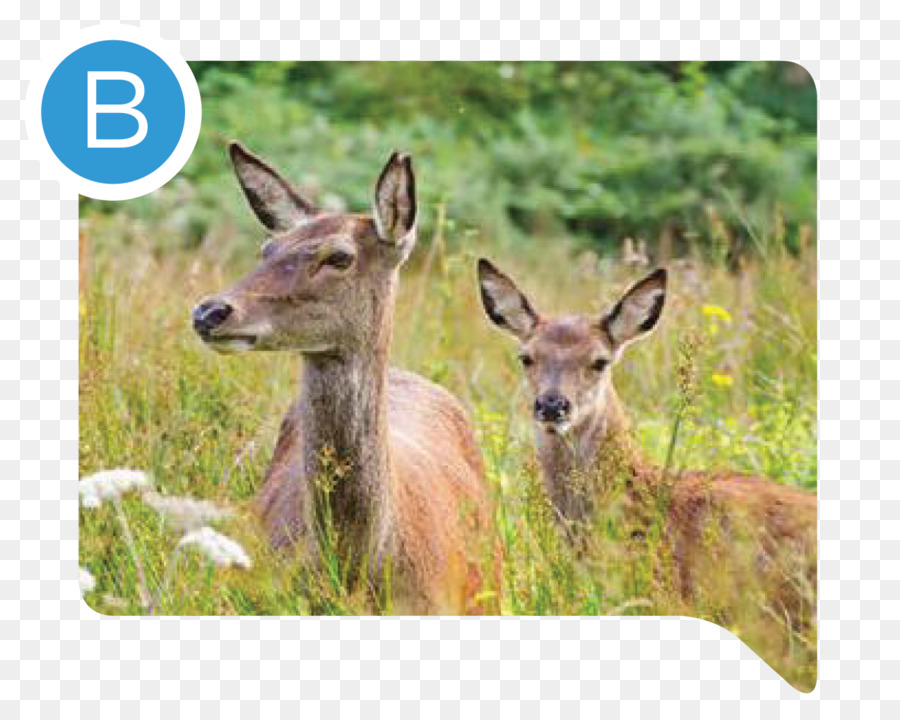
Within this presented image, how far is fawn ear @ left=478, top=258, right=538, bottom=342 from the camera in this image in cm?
727

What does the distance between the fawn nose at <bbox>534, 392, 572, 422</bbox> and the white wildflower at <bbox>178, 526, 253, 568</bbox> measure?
1211 mm

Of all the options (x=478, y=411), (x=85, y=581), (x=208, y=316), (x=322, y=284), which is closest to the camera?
(x=208, y=316)

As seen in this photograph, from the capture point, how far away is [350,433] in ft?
20.6

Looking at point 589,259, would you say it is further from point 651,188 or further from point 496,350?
point 651,188

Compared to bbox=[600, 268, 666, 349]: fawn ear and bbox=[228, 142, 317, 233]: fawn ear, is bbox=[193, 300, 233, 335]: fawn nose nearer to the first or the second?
bbox=[228, 142, 317, 233]: fawn ear

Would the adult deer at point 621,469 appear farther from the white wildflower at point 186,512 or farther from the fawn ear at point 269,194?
the white wildflower at point 186,512

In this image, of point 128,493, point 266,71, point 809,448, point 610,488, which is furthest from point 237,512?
point 809,448

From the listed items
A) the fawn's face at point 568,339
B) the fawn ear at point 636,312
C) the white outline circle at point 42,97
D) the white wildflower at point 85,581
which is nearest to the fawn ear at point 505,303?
the fawn's face at point 568,339

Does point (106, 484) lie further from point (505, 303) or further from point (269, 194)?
point (505, 303)

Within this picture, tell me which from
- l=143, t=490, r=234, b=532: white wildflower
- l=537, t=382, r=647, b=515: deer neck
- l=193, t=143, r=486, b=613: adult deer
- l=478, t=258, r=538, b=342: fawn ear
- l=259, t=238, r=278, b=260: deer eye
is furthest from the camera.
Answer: l=478, t=258, r=538, b=342: fawn ear

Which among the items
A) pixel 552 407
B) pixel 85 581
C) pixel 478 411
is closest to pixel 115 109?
pixel 85 581

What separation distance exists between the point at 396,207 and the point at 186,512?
113 cm

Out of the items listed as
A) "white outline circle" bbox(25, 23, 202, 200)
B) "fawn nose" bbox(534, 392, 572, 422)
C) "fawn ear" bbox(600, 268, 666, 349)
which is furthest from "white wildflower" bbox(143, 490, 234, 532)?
"fawn ear" bbox(600, 268, 666, 349)

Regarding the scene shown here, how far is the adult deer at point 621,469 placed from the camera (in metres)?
6.50
